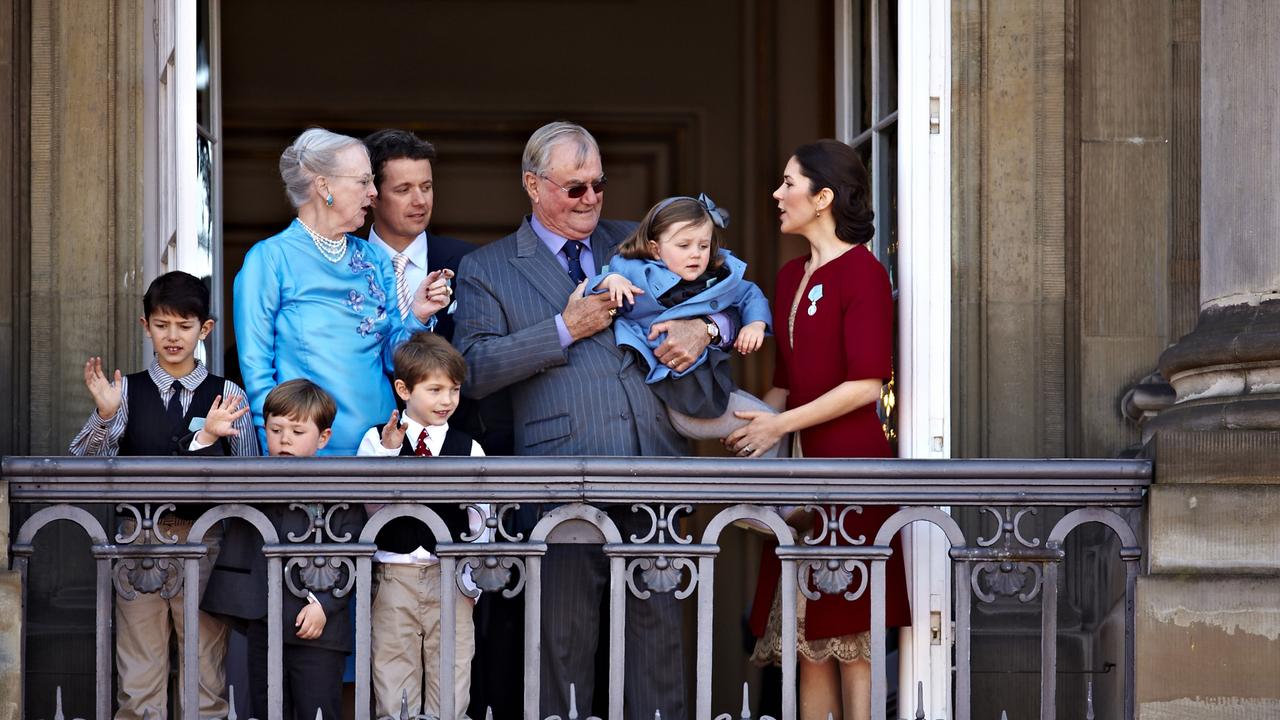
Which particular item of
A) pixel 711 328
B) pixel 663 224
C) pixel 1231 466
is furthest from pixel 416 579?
pixel 1231 466

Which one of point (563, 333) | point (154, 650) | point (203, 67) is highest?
point (203, 67)

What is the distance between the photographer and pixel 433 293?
5.75m

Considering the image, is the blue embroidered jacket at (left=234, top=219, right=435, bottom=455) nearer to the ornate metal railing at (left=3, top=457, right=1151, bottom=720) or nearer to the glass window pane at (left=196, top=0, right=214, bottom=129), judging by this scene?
the ornate metal railing at (left=3, top=457, right=1151, bottom=720)

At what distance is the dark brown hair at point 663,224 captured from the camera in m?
5.65

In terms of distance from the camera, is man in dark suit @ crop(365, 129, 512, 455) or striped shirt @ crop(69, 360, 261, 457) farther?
man in dark suit @ crop(365, 129, 512, 455)

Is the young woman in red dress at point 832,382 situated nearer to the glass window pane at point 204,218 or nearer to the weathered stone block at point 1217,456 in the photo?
the weathered stone block at point 1217,456

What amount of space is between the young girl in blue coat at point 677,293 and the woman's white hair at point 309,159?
2.73 feet

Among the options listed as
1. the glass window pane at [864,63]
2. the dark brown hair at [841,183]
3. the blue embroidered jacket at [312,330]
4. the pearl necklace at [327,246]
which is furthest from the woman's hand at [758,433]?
the glass window pane at [864,63]

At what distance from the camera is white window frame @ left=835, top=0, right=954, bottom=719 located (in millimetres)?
5871

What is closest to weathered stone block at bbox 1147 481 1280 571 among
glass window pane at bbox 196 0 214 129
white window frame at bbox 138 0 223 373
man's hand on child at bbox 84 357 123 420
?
man's hand on child at bbox 84 357 123 420

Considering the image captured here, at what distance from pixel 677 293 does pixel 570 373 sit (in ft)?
1.25

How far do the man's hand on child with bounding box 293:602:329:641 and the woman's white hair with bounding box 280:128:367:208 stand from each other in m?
1.22

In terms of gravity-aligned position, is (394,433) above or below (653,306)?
below

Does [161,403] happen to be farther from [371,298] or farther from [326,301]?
[371,298]
